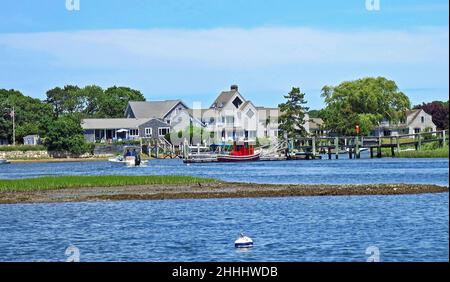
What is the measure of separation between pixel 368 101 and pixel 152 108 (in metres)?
41.6

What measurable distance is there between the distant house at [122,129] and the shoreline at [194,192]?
349 feet

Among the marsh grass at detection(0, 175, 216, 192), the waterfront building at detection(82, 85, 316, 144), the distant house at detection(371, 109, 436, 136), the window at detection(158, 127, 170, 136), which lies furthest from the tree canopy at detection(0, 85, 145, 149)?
the marsh grass at detection(0, 175, 216, 192)

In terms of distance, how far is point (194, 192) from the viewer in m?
57.1

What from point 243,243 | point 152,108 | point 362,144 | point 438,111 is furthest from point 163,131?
point 243,243

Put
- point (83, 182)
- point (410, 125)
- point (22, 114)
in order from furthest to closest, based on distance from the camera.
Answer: point (22, 114), point (410, 125), point (83, 182)

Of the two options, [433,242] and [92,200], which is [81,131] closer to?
[92,200]

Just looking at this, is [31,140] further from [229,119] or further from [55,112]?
[229,119]

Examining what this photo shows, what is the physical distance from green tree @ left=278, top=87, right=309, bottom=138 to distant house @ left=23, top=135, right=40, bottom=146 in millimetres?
45967

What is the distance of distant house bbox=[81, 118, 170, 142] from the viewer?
167 meters

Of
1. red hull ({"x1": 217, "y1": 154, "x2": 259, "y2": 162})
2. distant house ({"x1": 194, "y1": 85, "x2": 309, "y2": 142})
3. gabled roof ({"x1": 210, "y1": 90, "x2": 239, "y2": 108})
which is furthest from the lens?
gabled roof ({"x1": 210, "y1": 90, "x2": 239, "y2": 108})

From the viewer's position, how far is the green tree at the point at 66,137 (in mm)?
155500

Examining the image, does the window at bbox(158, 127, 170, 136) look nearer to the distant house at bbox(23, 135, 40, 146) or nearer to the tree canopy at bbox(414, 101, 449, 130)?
the distant house at bbox(23, 135, 40, 146)

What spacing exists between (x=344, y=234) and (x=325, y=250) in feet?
15.6

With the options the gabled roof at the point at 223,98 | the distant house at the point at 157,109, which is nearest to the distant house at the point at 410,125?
the gabled roof at the point at 223,98
